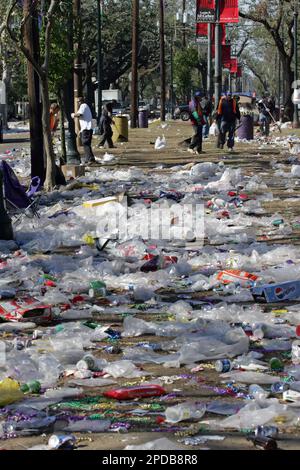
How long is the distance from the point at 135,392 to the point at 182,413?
0.58 m

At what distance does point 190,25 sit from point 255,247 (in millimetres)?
77003

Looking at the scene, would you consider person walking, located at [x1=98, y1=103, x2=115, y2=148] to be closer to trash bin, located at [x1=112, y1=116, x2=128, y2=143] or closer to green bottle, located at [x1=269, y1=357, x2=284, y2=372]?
trash bin, located at [x1=112, y1=116, x2=128, y2=143]

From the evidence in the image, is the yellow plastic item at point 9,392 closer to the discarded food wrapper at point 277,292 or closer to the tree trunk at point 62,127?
the discarded food wrapper at point 277,292

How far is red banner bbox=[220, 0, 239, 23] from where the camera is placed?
3453cm

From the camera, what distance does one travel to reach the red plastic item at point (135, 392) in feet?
20.9

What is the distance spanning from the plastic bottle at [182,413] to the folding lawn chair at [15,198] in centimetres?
822

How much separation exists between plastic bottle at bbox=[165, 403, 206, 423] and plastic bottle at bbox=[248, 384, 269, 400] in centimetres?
39

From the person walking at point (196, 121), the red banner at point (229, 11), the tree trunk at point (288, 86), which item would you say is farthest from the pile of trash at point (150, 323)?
the tree trunk at point (288, 86)

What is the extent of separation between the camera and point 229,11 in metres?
35.1

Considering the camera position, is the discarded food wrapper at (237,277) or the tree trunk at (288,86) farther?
the tree trunk at (288,86)

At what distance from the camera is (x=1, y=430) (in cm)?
574

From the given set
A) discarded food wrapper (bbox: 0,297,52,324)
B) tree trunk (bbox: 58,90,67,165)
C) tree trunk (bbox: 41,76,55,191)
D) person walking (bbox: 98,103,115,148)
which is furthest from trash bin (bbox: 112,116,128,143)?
discarded food wrapper (bbox: 0,297,52,324)

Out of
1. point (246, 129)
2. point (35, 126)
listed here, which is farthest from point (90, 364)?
point (246, 129)
